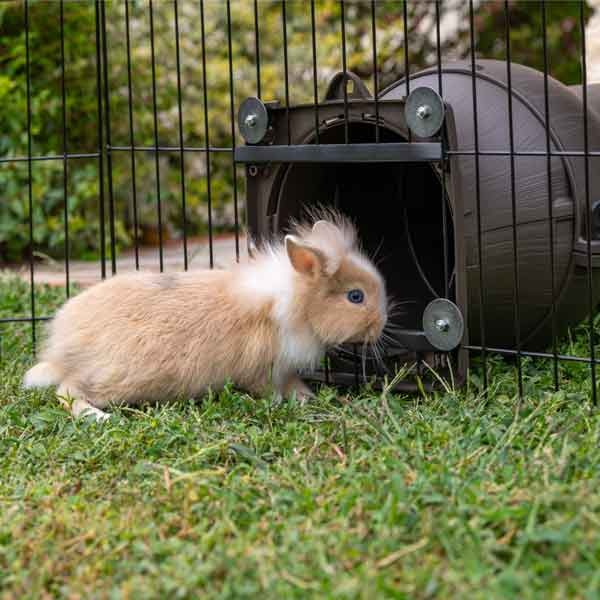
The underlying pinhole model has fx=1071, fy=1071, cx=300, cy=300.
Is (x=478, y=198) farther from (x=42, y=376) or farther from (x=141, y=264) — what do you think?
(x=141, y=264)

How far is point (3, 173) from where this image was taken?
7.61 m

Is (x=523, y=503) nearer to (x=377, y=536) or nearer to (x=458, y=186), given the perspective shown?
(x=377, y=536)

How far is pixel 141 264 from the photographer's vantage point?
24.9ft

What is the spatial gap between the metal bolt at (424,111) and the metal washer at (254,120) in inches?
29.0

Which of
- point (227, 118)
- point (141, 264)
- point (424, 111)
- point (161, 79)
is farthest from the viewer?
point (227, 118)

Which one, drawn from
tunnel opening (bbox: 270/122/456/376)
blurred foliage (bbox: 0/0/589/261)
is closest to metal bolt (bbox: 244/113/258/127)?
tunnel opening (bbox: 270/122/456/376)

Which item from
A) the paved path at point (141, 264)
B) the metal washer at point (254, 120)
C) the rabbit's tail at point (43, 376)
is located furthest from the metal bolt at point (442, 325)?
the paved path at point (141, 264)

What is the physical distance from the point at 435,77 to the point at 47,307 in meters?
2.55

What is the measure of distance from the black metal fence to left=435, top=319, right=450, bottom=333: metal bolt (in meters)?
0.09

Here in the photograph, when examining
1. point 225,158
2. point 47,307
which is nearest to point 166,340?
point 47,307

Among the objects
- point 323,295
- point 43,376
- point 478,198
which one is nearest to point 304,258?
point 323,295

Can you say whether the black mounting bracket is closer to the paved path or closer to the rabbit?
the rabbit

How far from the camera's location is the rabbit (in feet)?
13.2

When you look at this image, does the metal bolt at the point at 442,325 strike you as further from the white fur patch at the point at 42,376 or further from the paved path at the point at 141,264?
the paved path at the point at 141,264
